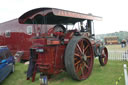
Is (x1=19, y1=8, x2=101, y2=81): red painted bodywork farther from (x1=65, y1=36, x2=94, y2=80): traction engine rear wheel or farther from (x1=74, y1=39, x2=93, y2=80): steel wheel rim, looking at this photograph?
(x1=74, y1=39, x2=93, y2=80): steel wheel rim

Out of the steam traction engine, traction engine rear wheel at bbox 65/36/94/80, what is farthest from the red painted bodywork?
traction engine rear wheel at bbox 65/36/94/80

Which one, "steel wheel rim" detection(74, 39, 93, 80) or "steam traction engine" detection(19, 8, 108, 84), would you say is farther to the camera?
"steel wheel rim" detection(74, 39, 93, 80)

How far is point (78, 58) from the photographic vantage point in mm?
4523

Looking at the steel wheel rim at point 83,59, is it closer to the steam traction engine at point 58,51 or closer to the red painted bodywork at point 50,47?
the steam traction engine at point 58,51

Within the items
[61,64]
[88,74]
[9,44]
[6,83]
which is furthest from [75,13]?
[9,44]

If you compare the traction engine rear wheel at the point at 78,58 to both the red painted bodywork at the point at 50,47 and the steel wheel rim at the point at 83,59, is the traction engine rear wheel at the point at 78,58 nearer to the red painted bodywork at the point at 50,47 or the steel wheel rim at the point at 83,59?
the steel wheel rim at the point at 83,59

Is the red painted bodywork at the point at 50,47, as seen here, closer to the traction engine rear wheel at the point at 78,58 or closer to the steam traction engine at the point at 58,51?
the steam traction engine at the point at 58,51

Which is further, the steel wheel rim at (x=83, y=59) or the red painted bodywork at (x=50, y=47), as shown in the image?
the steel wheel rim at (x=83, y=59)

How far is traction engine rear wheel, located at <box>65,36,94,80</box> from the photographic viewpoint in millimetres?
3941

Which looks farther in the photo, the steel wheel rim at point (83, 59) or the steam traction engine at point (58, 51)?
the steel wheel rim at point (83, 59)

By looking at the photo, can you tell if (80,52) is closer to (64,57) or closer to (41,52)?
(64,57)

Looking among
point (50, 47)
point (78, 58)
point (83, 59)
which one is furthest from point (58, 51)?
point (83, 59)

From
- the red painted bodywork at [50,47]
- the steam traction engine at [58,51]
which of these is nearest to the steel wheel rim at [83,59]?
the steam traction engine at [58,51]

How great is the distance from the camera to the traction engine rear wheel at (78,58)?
12.9 ft
